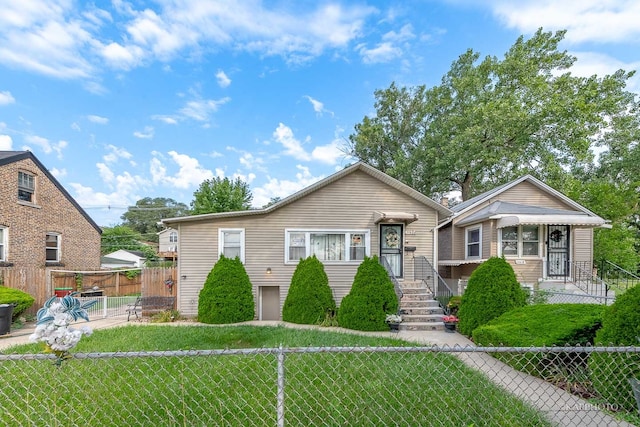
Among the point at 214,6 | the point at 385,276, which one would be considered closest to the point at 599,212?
the point at 385,276

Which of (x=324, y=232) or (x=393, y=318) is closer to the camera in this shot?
(x=393, y=318)

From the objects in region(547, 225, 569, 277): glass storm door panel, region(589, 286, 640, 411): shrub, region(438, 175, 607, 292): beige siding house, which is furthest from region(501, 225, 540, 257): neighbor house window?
region(589, 286, 640, 411): shrub

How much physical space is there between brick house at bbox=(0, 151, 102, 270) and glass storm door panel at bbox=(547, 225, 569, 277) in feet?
65.6

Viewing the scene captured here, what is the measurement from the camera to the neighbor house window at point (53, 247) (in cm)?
1328

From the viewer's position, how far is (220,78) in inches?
562

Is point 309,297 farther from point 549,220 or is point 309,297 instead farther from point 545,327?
point 549,220

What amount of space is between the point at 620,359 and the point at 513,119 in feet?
58.0

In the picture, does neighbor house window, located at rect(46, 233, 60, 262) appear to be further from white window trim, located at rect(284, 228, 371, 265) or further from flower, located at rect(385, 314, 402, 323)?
flower, located at rect(385, 314, 402, 323)

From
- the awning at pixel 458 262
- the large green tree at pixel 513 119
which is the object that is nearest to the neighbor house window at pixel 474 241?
the awning at pixel 458 262

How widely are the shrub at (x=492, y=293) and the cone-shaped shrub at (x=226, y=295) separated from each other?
19.7 feet

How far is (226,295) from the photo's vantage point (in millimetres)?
8961

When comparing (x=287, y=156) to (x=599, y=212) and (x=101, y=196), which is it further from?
(x=101, y=196)

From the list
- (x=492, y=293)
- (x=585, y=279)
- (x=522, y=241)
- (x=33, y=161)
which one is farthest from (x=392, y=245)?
(x=33, y=161)

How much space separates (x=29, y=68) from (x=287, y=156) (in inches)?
511
